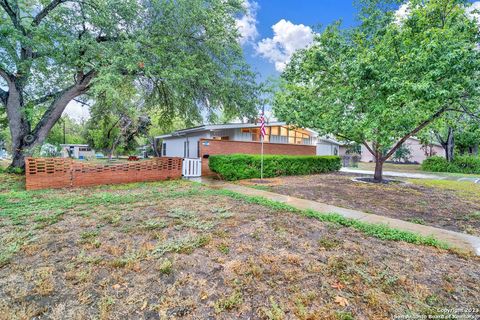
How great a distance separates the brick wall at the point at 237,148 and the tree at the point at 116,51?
232cm

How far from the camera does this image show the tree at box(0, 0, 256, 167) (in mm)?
8375

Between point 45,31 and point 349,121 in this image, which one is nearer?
point 45,31

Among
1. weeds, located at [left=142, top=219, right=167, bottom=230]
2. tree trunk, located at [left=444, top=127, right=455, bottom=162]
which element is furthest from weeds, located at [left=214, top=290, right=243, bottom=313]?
tree trunk, located at [left=444, top=127, right=455, bottom=162]

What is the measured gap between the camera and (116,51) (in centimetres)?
848

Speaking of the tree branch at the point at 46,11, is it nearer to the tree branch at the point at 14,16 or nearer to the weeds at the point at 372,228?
the tree branch at the point at 14,16

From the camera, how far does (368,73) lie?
7316 mm

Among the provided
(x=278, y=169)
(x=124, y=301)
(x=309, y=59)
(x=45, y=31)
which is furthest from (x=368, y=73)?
(x=45, y=31)

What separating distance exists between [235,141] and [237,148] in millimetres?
451

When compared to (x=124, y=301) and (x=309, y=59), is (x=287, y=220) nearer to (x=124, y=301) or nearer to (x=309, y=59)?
(x=124, y=301)

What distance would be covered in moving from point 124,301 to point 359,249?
3169mm

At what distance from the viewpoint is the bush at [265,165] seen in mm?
10719

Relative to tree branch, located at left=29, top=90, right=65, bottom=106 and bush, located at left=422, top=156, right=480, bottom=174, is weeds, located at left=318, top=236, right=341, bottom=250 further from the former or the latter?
bush, located at left=422, top=156, right=480, bottom=174

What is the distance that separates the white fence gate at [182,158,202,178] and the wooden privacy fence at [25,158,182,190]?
1.96 ft

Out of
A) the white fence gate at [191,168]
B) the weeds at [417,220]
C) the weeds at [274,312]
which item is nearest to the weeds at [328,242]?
the weeds at [274,312]
